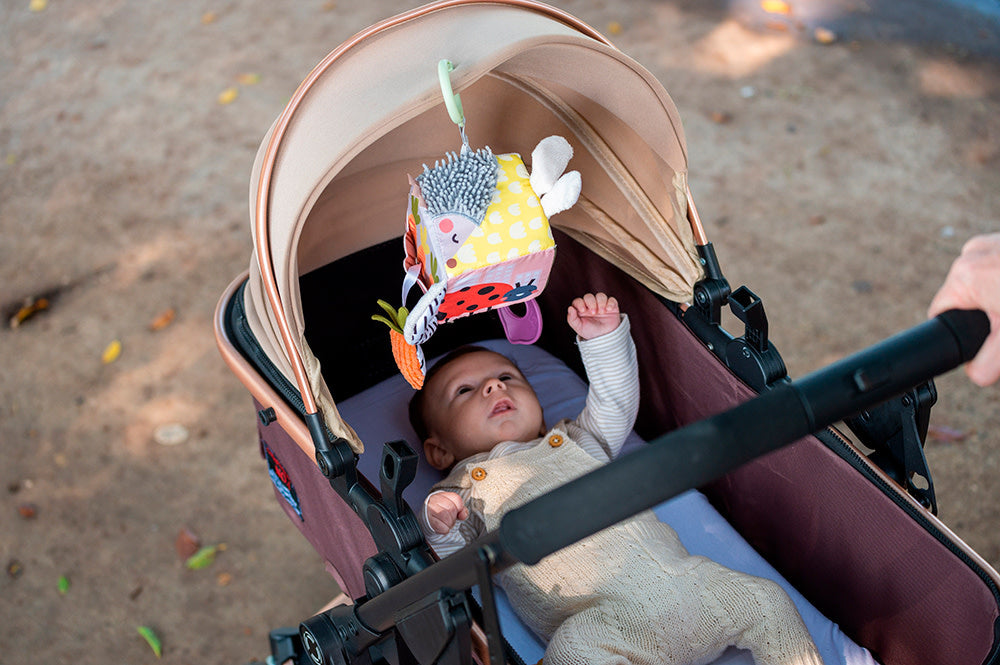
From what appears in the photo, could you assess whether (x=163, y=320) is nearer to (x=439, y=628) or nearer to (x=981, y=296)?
(x=439, y=628)

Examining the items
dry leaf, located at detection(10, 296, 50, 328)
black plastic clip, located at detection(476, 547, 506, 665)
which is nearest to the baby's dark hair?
black plastic clip, located at detection(476, 547, 506, 665)

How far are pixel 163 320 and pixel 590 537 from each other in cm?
200

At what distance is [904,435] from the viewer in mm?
1471

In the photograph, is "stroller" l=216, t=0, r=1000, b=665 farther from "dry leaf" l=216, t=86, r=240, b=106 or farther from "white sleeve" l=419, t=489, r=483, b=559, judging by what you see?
"dry leaf" l=216, t=86, r=240, b=106

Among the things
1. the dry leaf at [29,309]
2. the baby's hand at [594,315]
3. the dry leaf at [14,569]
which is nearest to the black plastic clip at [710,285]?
the baby's hand at [594,315]

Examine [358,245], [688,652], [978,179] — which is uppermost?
[358,245]

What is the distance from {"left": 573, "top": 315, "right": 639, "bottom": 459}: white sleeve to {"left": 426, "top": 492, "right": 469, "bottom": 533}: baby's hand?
1.20 ft

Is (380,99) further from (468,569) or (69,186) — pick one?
(69,186)

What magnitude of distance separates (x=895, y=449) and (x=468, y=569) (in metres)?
0.84

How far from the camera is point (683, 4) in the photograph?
4230mm

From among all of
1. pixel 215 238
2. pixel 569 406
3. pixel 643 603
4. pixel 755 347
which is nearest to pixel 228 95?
pixel 215 238

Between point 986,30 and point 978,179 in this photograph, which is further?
point 986,30

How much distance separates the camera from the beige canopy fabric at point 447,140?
1.34m

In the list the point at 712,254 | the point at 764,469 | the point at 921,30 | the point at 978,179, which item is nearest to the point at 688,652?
the point at 764,469
